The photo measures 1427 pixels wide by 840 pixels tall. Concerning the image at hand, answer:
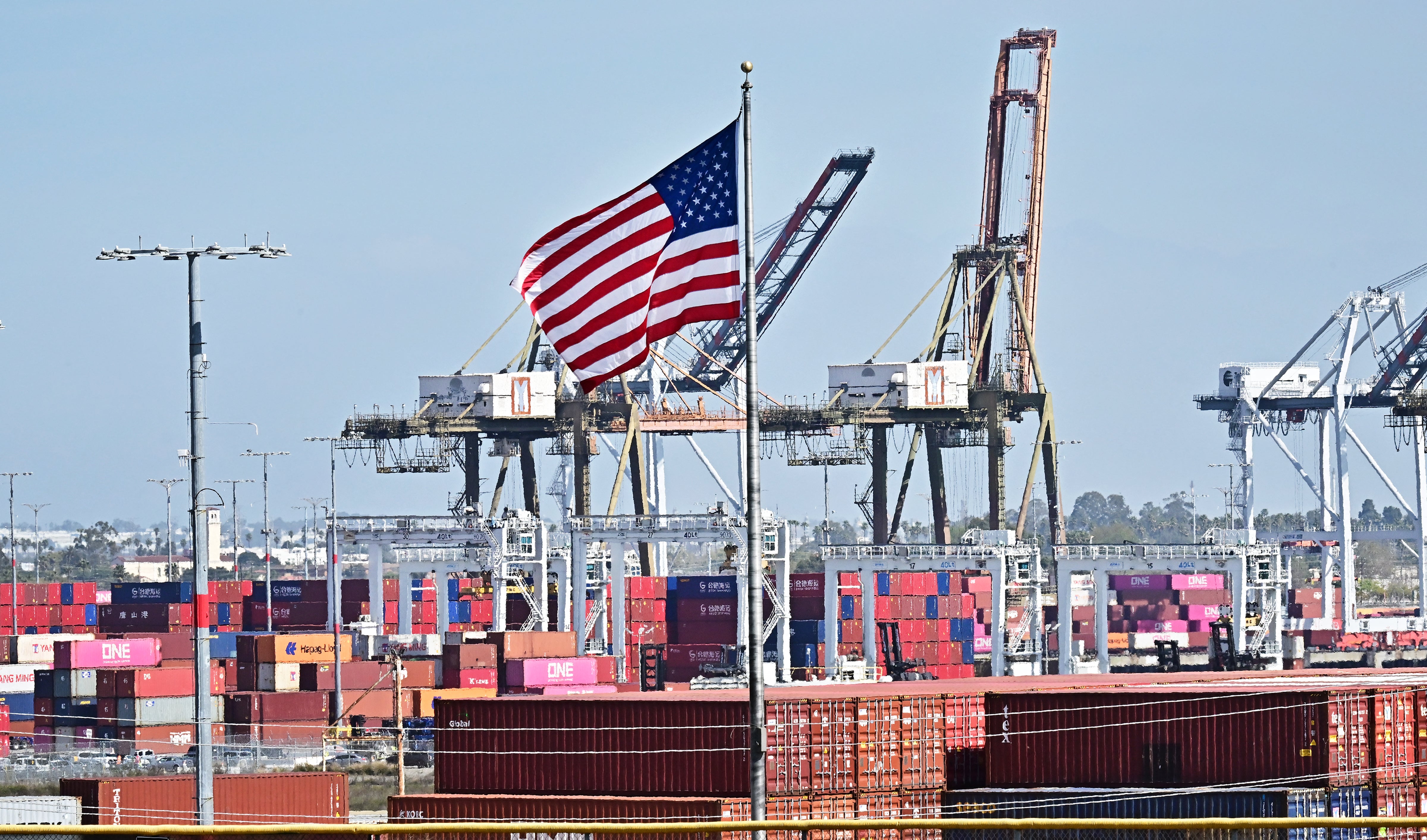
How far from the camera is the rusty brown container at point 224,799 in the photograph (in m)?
37.3

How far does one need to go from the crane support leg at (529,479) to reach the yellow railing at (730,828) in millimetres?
84261

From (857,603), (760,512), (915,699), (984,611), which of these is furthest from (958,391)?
(760,512)

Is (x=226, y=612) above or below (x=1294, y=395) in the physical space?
below

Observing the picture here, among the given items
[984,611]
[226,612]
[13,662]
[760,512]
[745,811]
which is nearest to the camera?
[760,512]

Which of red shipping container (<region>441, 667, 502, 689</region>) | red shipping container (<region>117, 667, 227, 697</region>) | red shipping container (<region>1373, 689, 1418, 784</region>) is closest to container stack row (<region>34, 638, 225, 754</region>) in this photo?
red shipping container (<region>117, 667, 227, 697</region>)

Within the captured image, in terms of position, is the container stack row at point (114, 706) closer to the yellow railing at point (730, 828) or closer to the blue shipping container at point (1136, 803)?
the blue shipping container at point (1136, 803)

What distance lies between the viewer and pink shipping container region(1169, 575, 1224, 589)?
13125cm

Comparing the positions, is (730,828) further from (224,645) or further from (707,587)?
(707,587)

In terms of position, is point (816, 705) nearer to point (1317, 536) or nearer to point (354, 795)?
point (354, 795)

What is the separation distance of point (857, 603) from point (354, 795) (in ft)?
169

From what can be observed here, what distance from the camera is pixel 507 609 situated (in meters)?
94.6

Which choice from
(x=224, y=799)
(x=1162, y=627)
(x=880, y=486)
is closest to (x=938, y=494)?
(x=880, y=486)

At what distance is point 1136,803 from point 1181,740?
1.19 m

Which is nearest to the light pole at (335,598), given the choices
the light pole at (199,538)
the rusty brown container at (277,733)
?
the rusty brown container at (277,733)
